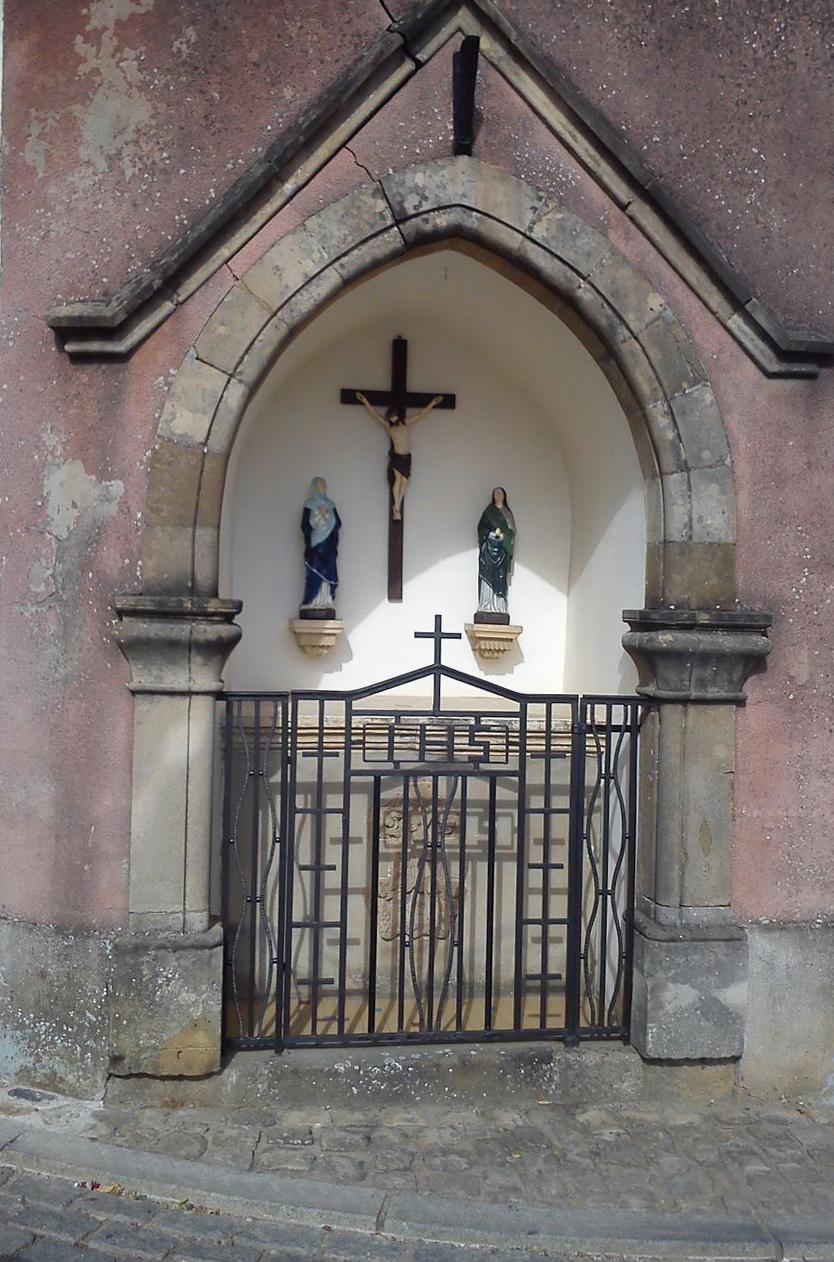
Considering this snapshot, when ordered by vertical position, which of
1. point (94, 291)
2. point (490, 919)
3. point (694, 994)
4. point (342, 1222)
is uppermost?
point (94, 291)

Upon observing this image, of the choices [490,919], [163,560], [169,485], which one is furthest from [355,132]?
[490,919]

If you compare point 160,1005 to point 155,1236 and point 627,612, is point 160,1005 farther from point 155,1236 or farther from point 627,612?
point 627,612

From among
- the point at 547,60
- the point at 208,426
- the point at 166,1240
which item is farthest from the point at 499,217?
the point at 166,1240

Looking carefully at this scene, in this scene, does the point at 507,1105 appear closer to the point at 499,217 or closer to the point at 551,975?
the point at 551,975

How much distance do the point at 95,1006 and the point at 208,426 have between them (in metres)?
2.48

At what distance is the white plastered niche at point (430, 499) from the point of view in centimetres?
614

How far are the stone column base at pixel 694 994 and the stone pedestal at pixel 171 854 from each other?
74.2 inches

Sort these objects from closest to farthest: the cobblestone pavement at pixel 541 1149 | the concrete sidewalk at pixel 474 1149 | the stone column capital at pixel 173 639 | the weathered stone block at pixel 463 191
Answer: the concrete sidewalk at pixel 474 1149 → the cobblestone pavement at pixel 541 1149 → the stone column capital at pixel 173 639 → the weathered stone block at pixel 463 191

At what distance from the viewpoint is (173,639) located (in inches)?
177

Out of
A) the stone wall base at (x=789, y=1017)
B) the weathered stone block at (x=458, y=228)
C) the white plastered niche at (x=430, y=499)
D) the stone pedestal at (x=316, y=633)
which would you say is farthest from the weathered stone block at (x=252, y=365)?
the stone wall base at (x=789, y=1017)

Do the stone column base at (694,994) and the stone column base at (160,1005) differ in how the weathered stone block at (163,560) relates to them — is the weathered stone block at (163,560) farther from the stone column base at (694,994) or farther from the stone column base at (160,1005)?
the stone column base at (694,994)

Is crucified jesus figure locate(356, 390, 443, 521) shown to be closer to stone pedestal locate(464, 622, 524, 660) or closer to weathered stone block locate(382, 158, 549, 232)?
stone pedestal locate(464, 622, 524, 660)

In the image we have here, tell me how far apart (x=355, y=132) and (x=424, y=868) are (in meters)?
3.43

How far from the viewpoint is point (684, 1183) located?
4.13m
